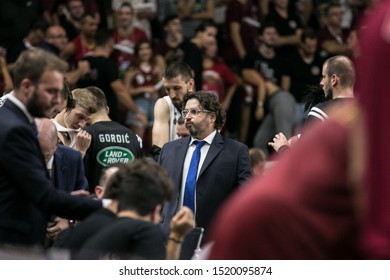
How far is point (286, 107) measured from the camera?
14.1 m

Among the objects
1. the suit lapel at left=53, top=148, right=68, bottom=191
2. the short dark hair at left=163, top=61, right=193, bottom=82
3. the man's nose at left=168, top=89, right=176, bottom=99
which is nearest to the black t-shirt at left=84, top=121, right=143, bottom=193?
the man's nose at left=168, top=89, right=176, bottom=99

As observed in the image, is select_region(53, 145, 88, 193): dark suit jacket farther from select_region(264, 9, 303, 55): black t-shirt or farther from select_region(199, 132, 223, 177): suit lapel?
select_region(264, 9, 303, 55): black t-shirt

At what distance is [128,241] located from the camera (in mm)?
4461

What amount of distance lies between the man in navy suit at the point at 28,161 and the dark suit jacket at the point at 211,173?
2.46 m

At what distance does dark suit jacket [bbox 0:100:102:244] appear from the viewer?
17.1ft

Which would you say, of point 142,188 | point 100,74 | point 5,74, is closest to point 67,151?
point 142,188

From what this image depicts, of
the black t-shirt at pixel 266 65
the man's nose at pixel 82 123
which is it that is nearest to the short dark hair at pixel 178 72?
the man's nose at pixel 82 123

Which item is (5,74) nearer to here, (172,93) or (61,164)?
(172,93)

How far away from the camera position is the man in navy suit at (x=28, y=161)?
187 inches

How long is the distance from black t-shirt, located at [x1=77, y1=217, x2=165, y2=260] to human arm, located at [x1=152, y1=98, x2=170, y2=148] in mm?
4838

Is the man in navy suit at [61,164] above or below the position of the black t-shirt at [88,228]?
below

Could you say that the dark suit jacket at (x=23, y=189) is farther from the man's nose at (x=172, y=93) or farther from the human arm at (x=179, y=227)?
the man's nose at (x=172, y=93)

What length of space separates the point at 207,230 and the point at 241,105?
22.9ft

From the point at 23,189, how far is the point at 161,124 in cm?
425
